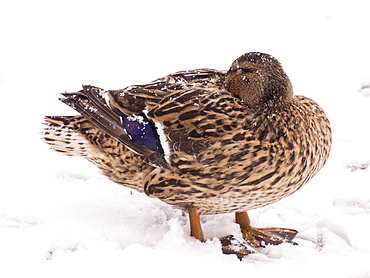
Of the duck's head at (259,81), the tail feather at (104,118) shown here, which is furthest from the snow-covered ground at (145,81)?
the duck's head at (259,81)

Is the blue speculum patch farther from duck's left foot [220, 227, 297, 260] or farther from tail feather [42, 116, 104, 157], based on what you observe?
duck's left foot [220, 227, 297, 260]

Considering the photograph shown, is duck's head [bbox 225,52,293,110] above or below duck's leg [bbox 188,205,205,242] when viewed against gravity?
above

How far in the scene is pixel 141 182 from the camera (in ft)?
12.5

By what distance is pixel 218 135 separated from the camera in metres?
3.38

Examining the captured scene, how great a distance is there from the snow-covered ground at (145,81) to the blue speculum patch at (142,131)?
0.56 metres

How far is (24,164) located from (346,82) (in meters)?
3.14

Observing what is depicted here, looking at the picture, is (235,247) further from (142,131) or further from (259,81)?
(259,81)

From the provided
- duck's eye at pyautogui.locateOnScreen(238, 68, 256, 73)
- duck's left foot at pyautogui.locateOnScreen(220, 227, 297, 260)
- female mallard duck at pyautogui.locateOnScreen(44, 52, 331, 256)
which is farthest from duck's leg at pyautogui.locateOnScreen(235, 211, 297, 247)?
duck's eye at pyautogui.locateOnScreen(238, 68, 256, 73)

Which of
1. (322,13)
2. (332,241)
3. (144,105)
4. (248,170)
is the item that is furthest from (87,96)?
(322,13)

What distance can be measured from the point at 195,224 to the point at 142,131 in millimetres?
664

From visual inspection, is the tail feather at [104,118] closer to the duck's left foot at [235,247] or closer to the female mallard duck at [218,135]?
the female mallard duck at [218,135]

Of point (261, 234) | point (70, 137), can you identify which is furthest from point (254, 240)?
point (70, 137)

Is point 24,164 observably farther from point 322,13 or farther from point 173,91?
point 322,13

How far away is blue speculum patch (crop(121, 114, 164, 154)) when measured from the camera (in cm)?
354
